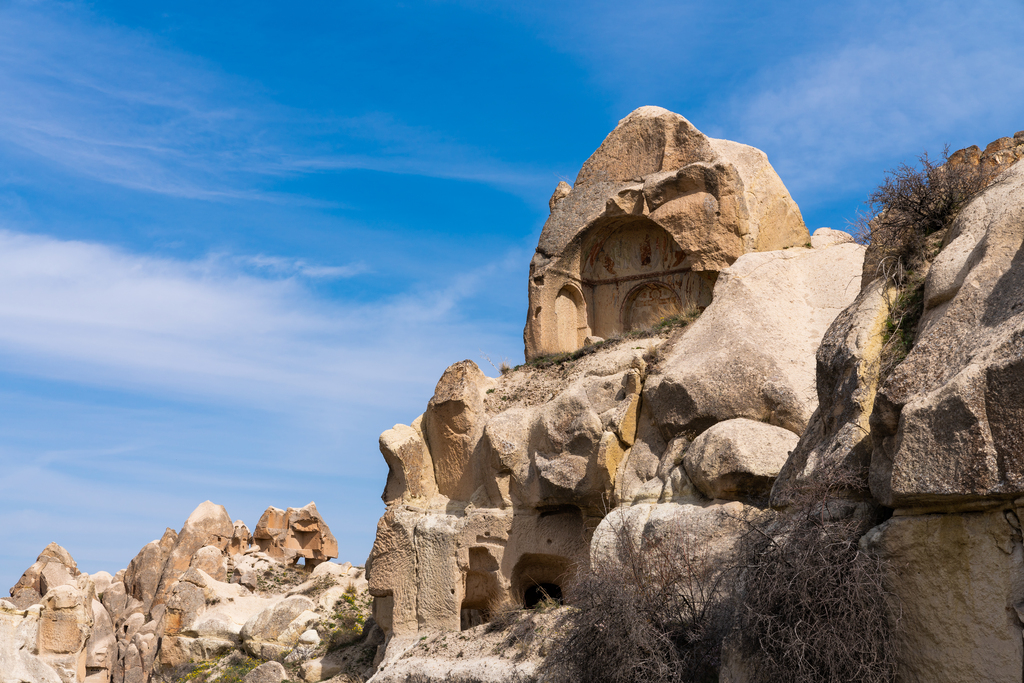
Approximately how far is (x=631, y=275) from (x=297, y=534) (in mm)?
15716

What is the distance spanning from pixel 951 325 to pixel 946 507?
1.52m

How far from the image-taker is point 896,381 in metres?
7.36

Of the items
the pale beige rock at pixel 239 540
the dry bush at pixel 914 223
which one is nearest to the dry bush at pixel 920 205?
the dry bush at pixel 914 223

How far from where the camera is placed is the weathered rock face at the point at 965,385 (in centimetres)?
622

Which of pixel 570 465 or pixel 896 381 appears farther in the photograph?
pixel 570 465

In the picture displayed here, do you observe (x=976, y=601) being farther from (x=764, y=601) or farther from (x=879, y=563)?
(x=764, y=601)

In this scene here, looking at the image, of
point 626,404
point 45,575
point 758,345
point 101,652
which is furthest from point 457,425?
point 45,575

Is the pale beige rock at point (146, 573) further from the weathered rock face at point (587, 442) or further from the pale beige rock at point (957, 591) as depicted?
the pale beige rock at point (957, 591)

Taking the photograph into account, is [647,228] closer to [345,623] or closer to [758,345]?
[758,345]

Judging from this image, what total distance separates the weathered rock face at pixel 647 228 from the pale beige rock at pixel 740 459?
6.84 m

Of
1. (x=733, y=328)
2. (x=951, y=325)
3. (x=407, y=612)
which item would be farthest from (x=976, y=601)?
(x=407, y=612)

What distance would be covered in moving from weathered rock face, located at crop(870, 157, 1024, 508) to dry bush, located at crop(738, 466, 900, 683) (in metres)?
0.45

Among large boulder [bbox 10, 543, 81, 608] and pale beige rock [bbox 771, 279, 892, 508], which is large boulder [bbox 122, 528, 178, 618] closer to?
large boulder [bbox 10, 543, 81, 608]

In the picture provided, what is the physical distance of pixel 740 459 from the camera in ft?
37.0
